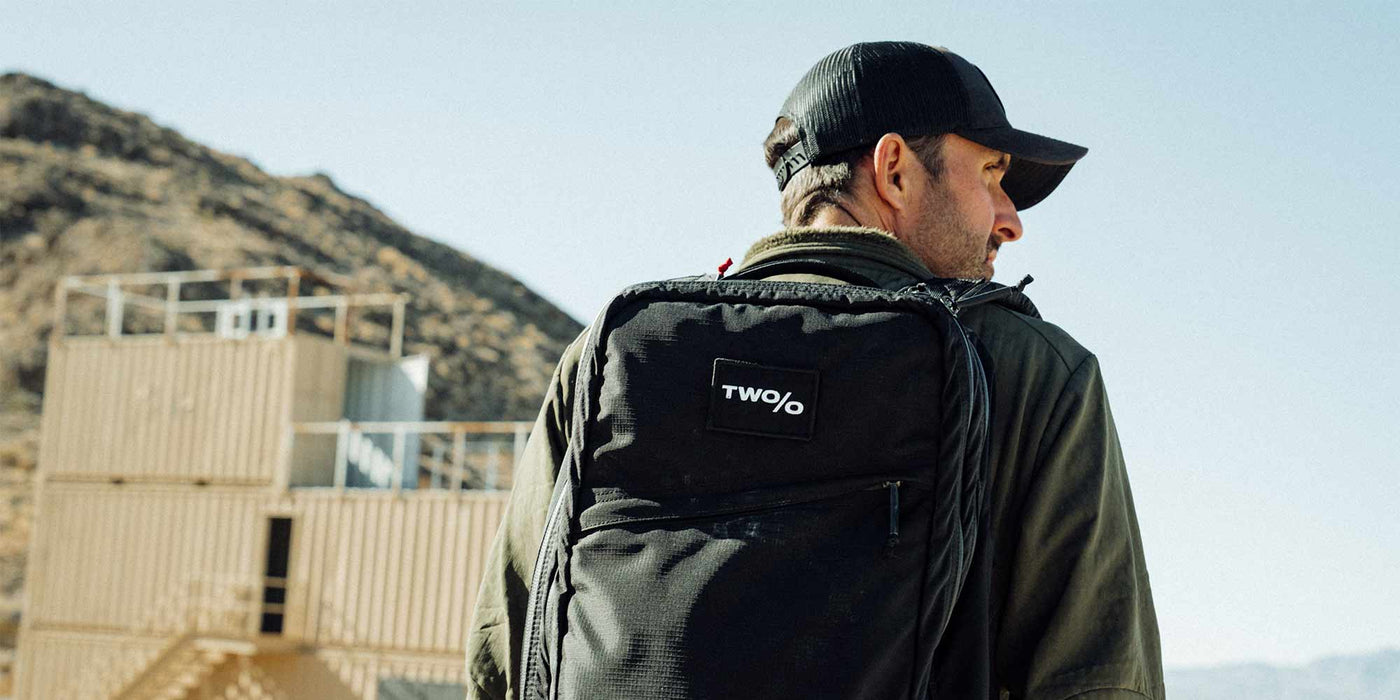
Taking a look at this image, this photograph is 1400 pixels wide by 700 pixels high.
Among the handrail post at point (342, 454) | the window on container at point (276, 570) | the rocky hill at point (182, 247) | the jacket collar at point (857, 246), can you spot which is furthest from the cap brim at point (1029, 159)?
the rocky hill at point (182, 247)

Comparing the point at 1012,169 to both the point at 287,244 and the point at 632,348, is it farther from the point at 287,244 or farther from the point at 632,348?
the point at 287,244

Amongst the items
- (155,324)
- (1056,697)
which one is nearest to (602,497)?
(1056,697)

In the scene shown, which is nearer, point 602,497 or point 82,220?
point 602,497

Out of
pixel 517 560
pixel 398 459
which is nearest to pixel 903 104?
pixel 517 560

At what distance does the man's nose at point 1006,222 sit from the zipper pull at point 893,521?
23.9 inches

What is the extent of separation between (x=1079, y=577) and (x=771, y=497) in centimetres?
40

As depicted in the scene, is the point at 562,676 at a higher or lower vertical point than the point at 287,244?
lower

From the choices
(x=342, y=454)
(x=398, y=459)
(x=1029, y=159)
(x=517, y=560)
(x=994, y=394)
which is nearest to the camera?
(x=994, y=394)

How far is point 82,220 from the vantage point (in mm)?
60000

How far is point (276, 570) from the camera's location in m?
24.3

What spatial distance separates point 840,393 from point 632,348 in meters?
0.29

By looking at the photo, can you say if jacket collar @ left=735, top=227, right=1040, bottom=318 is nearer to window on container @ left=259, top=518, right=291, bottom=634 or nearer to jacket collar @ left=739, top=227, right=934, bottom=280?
jacket collar @ left=739, top=227, right=934, bottom=280

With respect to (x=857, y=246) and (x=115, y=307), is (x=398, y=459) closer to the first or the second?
(x=115, y=307)

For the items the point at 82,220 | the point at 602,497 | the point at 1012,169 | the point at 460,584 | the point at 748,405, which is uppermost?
the point at 82,220
